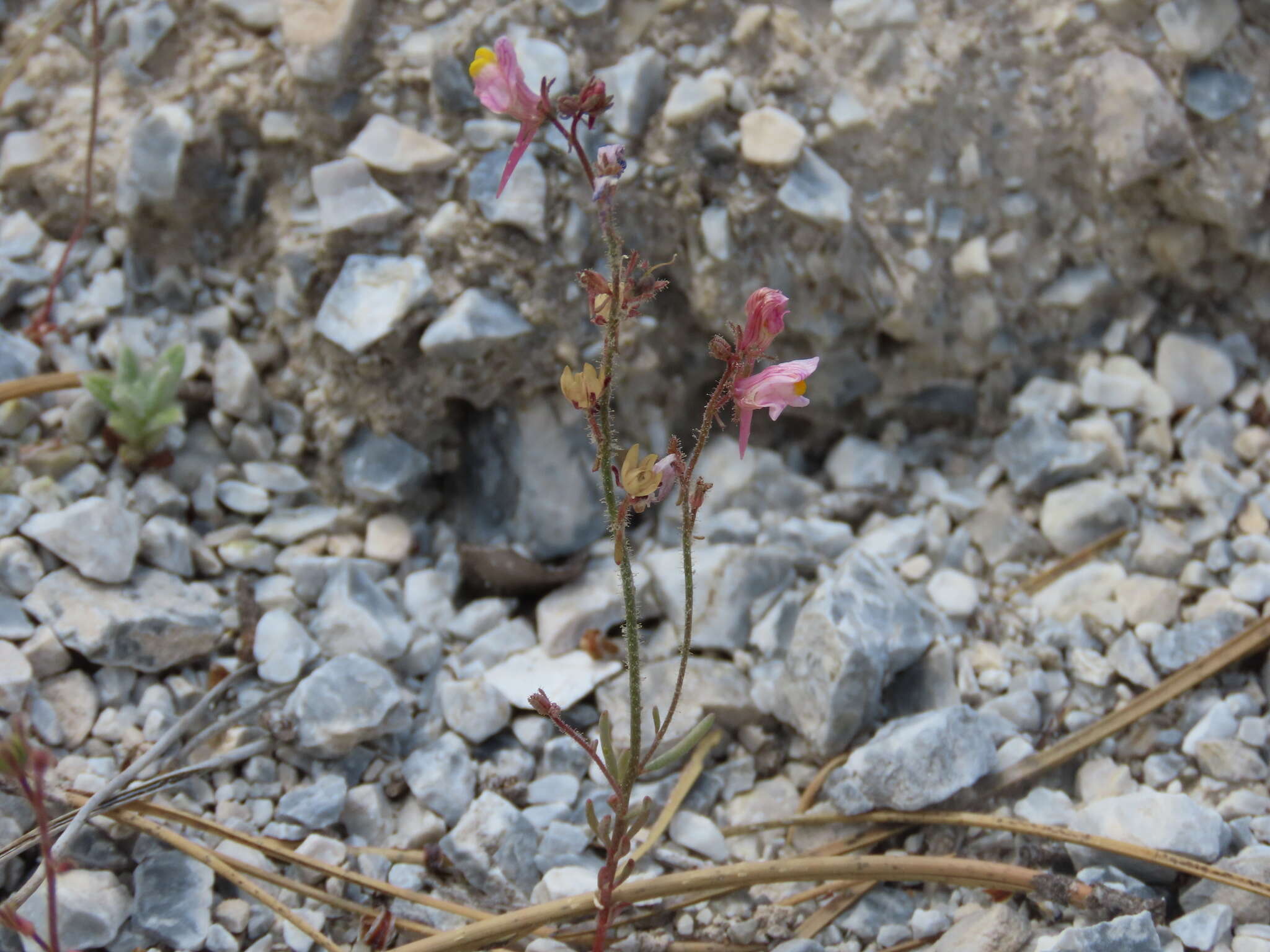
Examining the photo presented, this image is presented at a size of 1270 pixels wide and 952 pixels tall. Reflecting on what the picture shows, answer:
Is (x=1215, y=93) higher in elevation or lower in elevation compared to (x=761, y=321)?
lower

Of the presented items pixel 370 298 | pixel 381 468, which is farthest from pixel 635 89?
pixel 381 468

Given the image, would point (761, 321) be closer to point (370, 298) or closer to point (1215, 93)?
point (370, 298)

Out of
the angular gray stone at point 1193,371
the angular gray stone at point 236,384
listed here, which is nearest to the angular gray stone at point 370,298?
the angular gray stone at point 236,384

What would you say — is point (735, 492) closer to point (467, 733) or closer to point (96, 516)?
point (467, 733)

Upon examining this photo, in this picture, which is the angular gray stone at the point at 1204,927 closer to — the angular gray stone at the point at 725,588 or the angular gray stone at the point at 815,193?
the angular gray stone at the point at 725,588

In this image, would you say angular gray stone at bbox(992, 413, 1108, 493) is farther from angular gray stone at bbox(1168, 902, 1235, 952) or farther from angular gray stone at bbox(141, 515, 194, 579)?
angular gray stone at bbox(141, 515, 194, 579)

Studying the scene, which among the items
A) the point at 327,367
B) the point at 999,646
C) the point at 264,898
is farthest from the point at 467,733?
the point at 999,646

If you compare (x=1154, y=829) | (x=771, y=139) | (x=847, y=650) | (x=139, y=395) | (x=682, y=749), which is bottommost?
(x=1154, y=829)
